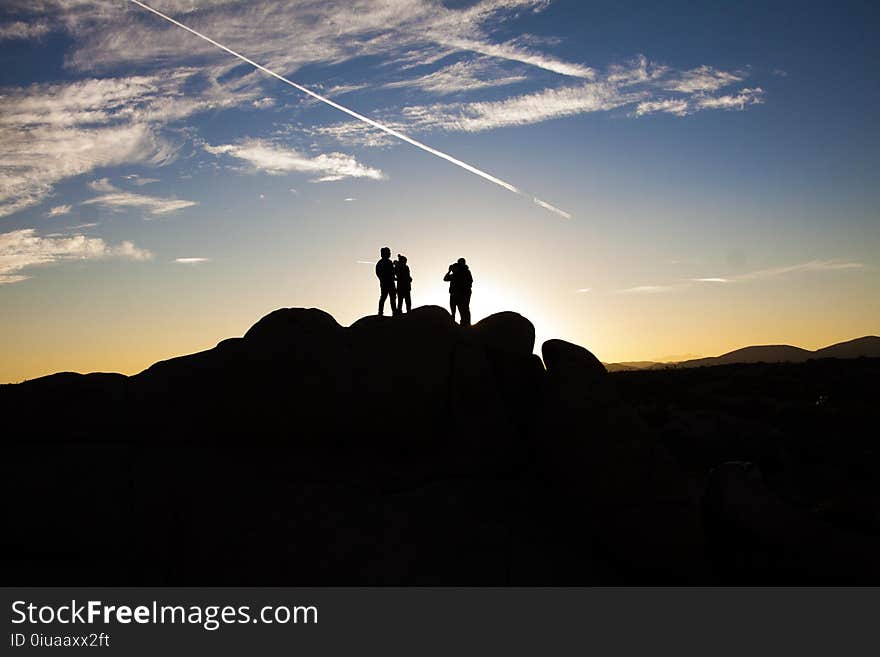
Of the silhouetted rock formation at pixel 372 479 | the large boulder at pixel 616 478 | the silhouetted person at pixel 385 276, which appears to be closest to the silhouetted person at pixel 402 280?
the silhouetted person at pixel 385 276

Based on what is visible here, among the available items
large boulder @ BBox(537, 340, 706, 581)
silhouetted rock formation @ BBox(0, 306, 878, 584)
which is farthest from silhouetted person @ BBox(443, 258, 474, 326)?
large boulder @ BBox(537, 340, 706, 581)

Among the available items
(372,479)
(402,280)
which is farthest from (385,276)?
(372,479)

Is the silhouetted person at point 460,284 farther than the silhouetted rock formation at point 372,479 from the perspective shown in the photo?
Yes

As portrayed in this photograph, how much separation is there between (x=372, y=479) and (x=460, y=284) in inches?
338

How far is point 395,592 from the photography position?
11500 mm

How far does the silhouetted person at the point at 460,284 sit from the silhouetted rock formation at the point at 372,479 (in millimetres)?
4743

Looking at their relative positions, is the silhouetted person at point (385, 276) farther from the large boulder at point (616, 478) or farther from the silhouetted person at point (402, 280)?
the large boulder at point (616, 478)

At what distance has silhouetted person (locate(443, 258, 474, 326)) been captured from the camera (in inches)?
822

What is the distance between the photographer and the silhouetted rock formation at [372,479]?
1219 centimetres

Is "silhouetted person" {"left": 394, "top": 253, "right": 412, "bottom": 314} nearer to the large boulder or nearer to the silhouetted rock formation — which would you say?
the silhouetted rock formation

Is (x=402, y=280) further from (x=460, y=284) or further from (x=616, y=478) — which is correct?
(x=616, y=478)

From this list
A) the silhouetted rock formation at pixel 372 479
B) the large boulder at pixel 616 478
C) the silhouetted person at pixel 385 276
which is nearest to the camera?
the silhouetted rock formation at pixel 372 479

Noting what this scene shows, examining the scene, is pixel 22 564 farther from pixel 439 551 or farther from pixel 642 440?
pixel 642 440

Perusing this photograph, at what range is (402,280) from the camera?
21641 mm
